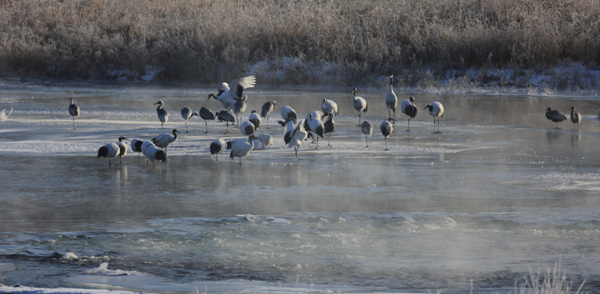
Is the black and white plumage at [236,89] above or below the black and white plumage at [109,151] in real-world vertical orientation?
above

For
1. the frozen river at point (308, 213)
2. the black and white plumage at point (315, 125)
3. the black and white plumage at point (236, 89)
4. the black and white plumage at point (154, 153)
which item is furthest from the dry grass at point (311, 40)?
the black and white plumage at point (154, 153)

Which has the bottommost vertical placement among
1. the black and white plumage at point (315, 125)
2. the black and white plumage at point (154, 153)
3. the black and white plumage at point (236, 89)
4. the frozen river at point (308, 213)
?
the frozen river at point (308, 213)

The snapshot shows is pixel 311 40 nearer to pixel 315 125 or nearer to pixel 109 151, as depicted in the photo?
pixel 315 125

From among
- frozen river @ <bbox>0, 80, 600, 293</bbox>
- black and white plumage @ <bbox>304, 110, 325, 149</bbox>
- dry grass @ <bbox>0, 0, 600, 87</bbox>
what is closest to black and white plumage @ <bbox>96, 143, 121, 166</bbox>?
frozen river @ <bbox>0, 80, 600, 293</bbox>

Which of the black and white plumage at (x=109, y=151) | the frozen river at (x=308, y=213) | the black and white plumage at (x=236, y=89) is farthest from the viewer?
the black and white plumage at (x=236, y=89)

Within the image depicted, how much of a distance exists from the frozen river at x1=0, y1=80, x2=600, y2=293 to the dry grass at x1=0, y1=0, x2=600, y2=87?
1072 centimetres

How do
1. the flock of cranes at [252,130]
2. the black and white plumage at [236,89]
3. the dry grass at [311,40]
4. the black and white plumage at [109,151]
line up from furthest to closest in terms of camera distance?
the dry grass at [311,40] < the black and white plumage at [236,89] < the flock of cranes at [252,130] < the black and white plumage at [109,151]

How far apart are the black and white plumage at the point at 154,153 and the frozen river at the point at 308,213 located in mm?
166

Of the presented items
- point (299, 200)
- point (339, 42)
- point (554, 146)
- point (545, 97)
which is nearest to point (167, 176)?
point (299, 200)

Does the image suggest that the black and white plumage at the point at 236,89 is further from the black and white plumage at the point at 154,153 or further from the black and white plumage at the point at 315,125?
the black and white plumage at the point at 154,153

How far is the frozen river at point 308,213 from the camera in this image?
238 inches

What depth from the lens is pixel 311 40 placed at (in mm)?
27734

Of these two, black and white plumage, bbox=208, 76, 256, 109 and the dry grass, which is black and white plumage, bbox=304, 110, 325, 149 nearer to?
black and white plumage, bbox=208, 76, 256, 109

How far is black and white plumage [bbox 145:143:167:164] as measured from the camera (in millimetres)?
11039
